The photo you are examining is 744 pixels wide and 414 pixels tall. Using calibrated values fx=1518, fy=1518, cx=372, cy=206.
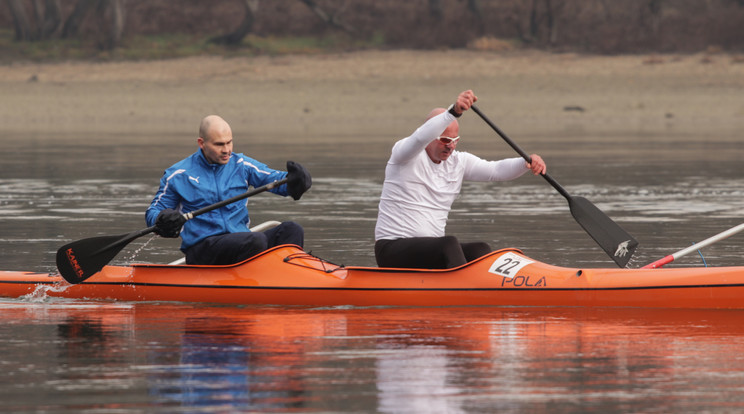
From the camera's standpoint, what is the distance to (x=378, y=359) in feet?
22.4

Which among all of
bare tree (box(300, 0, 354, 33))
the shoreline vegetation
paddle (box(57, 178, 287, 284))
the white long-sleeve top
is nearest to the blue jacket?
paddle (box(57, 178, 287, 284))

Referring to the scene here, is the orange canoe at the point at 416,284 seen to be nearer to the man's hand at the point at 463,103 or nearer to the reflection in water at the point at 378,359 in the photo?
the reflection in water at the point at 378,359

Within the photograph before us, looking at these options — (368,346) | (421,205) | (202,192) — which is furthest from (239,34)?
(368,346)

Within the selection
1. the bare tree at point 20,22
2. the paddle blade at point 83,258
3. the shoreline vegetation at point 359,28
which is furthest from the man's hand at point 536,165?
the bare tree at point 20,22

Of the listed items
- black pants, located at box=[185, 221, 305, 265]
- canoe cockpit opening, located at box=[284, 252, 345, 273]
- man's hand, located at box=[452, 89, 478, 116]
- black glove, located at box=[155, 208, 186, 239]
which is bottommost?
canoe cockpit opening, located at box=[284, 252, 345, 273]

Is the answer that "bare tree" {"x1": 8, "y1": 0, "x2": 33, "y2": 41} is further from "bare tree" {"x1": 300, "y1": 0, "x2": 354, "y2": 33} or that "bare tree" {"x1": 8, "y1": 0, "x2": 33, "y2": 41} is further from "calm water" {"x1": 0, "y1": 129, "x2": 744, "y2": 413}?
"calm water" {"x1": 0, "y1": 129, "x2": 744, "y2": 413}

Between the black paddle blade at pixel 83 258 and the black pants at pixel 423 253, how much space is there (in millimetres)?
1698

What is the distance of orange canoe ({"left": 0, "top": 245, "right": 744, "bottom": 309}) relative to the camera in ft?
26.9

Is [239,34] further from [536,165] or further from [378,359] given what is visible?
[378,359]

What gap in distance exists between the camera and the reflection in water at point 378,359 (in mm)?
5930

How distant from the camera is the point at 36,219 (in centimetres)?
1356

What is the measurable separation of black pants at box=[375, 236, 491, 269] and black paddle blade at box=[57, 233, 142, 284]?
1.70 m

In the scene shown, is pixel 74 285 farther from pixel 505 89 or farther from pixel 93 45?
pixel 93 45

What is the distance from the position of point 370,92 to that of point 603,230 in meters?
22.1
